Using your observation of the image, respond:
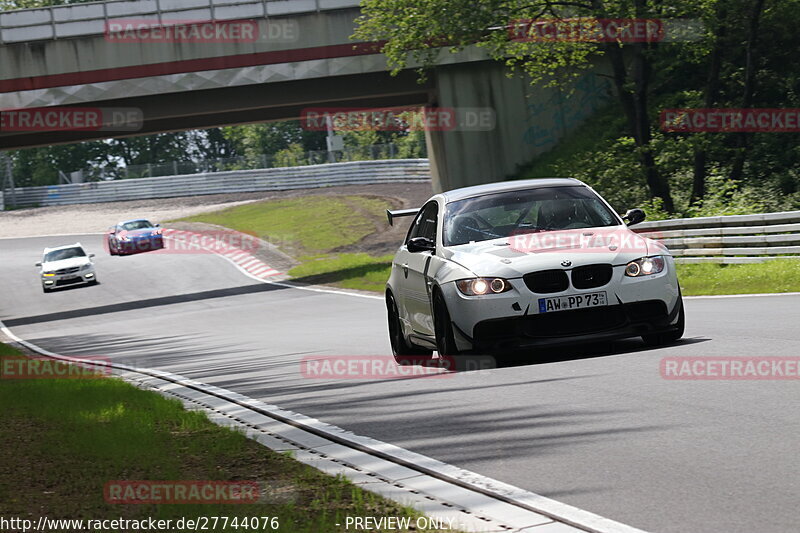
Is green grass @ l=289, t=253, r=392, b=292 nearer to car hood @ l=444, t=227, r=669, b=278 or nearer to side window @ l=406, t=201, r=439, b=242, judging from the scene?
side window @ l=406, t=201, r=439, b=242

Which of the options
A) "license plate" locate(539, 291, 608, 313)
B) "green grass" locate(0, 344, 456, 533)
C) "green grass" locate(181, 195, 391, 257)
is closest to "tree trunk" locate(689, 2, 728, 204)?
"green grass" locate(181, 195, 391, 257)

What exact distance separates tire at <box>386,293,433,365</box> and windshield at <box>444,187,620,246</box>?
1589 millimetres

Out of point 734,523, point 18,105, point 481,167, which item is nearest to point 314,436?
point 734,523

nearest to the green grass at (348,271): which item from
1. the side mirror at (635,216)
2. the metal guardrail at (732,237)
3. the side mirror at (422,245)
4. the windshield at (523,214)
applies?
the metal guardrail at (732,237)

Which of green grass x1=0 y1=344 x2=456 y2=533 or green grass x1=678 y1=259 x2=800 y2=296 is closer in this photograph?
green grass x1=0 y1=344 x2=456 y2=533

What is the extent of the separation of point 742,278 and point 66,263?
2967cm

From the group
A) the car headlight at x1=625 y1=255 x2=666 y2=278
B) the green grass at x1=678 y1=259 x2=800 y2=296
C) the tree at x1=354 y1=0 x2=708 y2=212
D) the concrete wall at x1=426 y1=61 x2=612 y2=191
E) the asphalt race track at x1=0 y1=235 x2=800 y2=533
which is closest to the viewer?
the asphalt race track at x1=0 y1=235 x2=800 y2=533

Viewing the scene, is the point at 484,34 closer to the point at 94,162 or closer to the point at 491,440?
the point at 491,440

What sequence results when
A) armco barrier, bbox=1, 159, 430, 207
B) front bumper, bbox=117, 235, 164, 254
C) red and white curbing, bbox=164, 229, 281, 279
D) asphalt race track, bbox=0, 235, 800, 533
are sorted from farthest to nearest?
armco barrier, bbox=1, 159, 430, 207 → front bumper, bbox=117, 235, 164, 254 → red and white curbing, bbox=164, 229, 281, 279 → asphalt race track, bbox=0, 235, 800, 533

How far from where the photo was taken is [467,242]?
35.3ft

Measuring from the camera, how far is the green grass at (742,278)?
1819 centimetres

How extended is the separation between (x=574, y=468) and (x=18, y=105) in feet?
111

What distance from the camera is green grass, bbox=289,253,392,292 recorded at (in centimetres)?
3534

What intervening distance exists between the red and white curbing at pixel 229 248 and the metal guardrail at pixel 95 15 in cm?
990
